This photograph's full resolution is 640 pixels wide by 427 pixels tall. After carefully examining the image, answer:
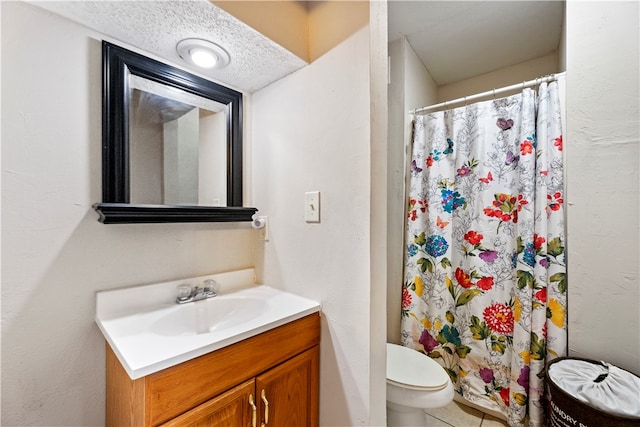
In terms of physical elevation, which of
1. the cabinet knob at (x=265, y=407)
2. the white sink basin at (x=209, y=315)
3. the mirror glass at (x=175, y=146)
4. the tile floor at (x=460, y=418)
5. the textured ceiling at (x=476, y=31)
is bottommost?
the tile floor at (x=460, y=418)

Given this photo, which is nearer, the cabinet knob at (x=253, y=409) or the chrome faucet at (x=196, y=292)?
the cabinet knob at (x=253, y=409)

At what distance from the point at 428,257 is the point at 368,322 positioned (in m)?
1.06

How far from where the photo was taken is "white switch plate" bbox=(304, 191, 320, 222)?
1099 mm

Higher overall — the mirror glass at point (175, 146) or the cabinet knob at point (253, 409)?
the mirror glass at point (175, 146)

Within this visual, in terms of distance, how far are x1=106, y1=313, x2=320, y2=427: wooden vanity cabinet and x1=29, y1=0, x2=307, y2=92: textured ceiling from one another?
1.09 m

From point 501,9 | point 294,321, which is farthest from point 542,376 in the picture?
point 501,9

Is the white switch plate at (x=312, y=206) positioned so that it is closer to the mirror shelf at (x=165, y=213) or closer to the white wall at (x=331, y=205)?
the white wall at (x=331, y=205)

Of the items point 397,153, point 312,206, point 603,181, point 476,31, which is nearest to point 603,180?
point 603,181

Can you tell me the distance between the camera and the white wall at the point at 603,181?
1.19 meters

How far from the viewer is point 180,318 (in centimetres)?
103

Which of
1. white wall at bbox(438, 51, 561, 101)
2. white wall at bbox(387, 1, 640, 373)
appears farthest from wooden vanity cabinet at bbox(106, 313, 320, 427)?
white wall at bbox(438, 51, 561, 101)

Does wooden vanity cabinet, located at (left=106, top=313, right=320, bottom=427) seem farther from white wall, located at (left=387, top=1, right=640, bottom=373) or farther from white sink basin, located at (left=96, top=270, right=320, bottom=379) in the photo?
white wall, located at (left=387, top=1, right=640, bottom=373)

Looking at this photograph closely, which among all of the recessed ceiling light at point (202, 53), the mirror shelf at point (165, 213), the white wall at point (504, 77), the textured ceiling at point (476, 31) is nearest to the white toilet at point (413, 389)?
the mirror shelf at point (165, 213)

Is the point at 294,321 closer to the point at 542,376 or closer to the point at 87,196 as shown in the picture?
the point at 87,196
